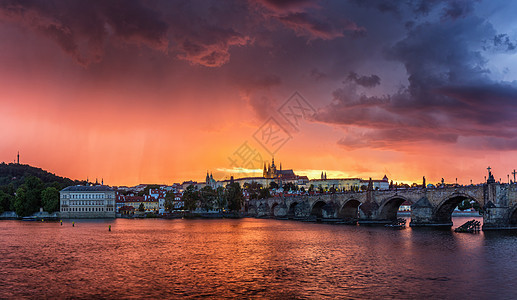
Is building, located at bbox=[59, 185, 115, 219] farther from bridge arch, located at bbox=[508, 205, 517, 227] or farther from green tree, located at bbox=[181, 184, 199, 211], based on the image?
bridge arch, located at bbox=[508, 205, 517, 227]

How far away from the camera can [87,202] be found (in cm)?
13700

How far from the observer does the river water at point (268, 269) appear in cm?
2628

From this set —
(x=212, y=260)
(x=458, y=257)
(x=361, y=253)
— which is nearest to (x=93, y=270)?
(x=212, y=260)

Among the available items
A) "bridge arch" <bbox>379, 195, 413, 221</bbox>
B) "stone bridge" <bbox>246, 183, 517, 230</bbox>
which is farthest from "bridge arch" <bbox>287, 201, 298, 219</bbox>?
"bridge arch" <bbox>379, 195, 413, 221</bbox>

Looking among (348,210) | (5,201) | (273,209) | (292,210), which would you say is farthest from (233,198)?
(5,201)

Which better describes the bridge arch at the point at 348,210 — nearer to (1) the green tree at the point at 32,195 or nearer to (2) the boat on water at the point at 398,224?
(2) the boat on water at the point at 398,224

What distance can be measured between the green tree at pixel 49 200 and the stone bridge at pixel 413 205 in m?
63.5

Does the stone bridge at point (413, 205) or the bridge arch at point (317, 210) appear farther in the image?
the bridge arch at point (317, 210)

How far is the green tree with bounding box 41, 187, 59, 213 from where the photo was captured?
130 m

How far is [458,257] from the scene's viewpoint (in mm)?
38531

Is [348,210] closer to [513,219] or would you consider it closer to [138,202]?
[513,219]

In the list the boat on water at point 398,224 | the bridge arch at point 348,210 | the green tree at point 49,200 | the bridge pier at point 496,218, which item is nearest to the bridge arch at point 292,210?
the bridge arch at point 348,210

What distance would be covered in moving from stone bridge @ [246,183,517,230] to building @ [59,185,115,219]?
2029 inches

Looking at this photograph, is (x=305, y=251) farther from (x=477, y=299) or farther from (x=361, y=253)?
(x=477, y=299)
